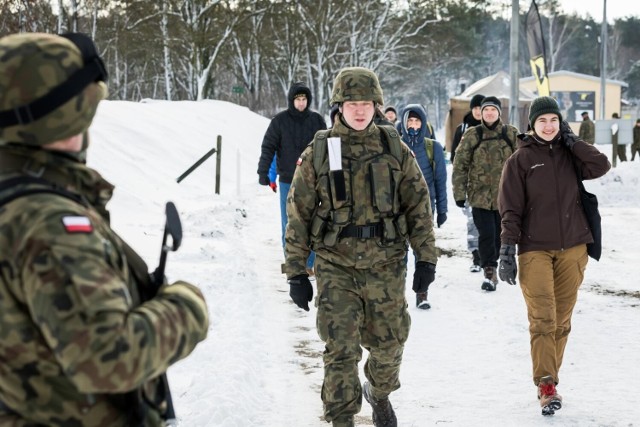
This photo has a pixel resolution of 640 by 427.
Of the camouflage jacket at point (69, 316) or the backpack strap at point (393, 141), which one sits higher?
the backpack strap at point (393, 141)

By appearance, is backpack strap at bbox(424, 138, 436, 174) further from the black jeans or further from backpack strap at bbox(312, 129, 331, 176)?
backpack strap at bbox(312, 129, 331, 176)

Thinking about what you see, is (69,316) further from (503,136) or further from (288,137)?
(288,137)

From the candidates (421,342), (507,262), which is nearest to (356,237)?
(507,262)

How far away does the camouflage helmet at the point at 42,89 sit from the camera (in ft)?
5.57

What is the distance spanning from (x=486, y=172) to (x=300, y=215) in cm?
412

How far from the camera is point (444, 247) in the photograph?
10.8 m

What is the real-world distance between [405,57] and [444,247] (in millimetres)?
38279

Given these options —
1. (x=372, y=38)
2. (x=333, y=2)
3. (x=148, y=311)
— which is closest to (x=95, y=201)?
(x=148, y=311)

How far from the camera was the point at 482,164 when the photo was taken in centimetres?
795

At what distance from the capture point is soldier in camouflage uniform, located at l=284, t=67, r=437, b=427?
409cm

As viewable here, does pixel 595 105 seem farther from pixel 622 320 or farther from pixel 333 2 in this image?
pixel 622 320

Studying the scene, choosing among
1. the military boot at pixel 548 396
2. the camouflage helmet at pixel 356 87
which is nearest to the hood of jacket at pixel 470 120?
the military boot at pixel 548 396

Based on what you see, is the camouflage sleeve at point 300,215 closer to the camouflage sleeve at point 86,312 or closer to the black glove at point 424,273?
the black glove at point 424,273

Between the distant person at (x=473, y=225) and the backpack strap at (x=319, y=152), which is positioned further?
the distant person at (x=473, y=225)
